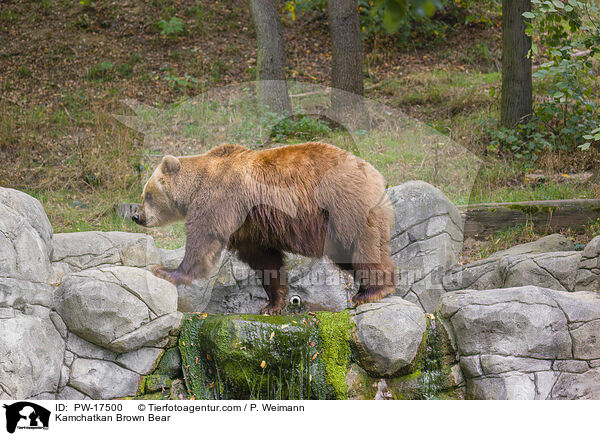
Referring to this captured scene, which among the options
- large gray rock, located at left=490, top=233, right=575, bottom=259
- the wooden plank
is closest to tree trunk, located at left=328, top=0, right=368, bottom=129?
the wooden plank

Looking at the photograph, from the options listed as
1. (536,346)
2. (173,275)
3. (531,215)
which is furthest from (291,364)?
(531,215)

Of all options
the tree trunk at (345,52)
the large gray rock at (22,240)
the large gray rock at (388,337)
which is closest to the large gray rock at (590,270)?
the large gray rock at (388,337)

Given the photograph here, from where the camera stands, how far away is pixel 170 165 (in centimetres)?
461

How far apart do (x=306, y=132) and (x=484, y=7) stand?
6.73m

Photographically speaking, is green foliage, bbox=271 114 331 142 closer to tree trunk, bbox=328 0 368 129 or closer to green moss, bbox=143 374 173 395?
tree trunk, bbox=328 0 368 129

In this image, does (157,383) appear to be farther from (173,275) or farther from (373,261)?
(373,261)

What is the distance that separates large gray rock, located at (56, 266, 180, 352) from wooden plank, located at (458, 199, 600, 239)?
3.27 meters

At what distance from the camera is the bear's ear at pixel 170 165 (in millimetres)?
4582

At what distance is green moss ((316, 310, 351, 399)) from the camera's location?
4.06 metres

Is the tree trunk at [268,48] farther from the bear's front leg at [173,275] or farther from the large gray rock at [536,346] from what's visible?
the large gray rock at [536,346]

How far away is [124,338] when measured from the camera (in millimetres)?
3910

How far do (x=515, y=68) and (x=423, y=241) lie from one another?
141 inches
